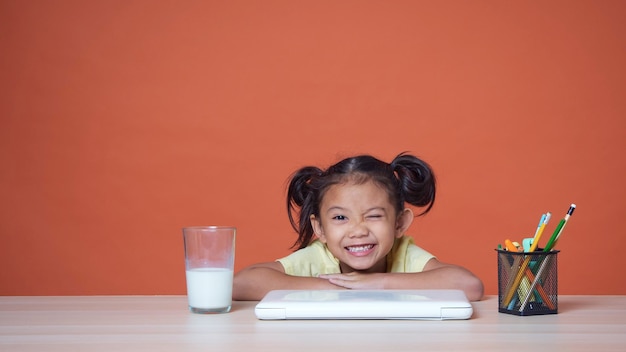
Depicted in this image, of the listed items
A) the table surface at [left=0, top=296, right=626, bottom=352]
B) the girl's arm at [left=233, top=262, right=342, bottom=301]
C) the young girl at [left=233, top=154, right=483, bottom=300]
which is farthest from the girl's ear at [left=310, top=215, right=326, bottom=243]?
the table surface at [left=0, top=296, right=626, bottom=352]

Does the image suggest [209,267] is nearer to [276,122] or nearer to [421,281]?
[421,281]

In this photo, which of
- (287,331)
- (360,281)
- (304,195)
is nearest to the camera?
(287,331)

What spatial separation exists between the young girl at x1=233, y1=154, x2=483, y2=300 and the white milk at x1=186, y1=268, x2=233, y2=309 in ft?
0.96

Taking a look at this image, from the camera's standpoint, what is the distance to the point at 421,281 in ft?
4.38

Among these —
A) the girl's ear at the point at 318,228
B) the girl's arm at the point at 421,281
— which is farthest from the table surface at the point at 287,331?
the girl's ear at the point at 318,228

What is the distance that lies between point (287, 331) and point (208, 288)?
0.20m

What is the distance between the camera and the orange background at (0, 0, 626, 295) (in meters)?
2.88

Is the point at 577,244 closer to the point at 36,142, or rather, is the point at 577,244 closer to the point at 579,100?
the point at 579,100

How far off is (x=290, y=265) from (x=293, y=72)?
1467 mm

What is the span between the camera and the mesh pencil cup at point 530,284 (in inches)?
41.6

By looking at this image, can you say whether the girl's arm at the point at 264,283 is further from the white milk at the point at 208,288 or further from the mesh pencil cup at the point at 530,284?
the mesh pencil cup at the point at 530,284

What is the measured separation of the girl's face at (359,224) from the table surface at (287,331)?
42 cm

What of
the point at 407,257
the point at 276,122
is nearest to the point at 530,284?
the point at 407,257

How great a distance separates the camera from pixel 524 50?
2.94m
